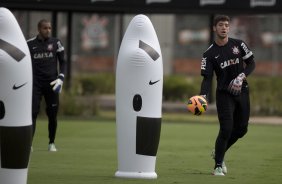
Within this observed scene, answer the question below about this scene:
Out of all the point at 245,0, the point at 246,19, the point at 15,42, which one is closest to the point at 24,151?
the point at 15,42

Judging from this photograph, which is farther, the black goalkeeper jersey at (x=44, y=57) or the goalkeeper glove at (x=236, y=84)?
the black goalkeeper jersey at (x=44, y=57)

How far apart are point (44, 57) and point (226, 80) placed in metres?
4.66

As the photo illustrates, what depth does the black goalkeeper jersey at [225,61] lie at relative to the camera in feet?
42.1

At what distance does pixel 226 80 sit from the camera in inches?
508

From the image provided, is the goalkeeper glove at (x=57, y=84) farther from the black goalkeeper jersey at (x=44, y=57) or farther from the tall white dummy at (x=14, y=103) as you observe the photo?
the tall white dummy at (x=14, y=103)

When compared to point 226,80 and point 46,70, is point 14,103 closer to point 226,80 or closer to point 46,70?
point 226,80

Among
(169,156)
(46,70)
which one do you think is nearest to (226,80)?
(169,156)

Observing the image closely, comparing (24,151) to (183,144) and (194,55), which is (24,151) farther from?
(194,55)

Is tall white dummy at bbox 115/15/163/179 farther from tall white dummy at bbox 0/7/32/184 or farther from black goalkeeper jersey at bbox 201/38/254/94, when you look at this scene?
tall white dummy at bbox 0/7/32/184

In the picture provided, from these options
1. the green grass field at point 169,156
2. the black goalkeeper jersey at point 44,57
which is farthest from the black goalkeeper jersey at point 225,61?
the black goalkeeper jersey at point 44,57

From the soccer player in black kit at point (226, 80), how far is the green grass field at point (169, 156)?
23.6 inches

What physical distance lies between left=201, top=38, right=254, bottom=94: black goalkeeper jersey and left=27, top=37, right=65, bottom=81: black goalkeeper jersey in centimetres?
439

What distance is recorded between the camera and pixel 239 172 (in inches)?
525

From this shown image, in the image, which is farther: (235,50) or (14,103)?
(235,50)
